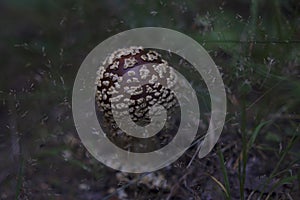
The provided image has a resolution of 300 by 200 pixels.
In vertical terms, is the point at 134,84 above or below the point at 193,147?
above

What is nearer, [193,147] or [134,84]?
[134,84]

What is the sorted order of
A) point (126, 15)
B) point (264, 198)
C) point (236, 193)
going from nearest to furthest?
point (264, 198)
point (236, 193)
point (126, 15)

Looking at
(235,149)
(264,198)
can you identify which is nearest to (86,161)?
(235,149)

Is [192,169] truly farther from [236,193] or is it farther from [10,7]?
[10,7]

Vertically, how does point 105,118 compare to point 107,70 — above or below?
below
